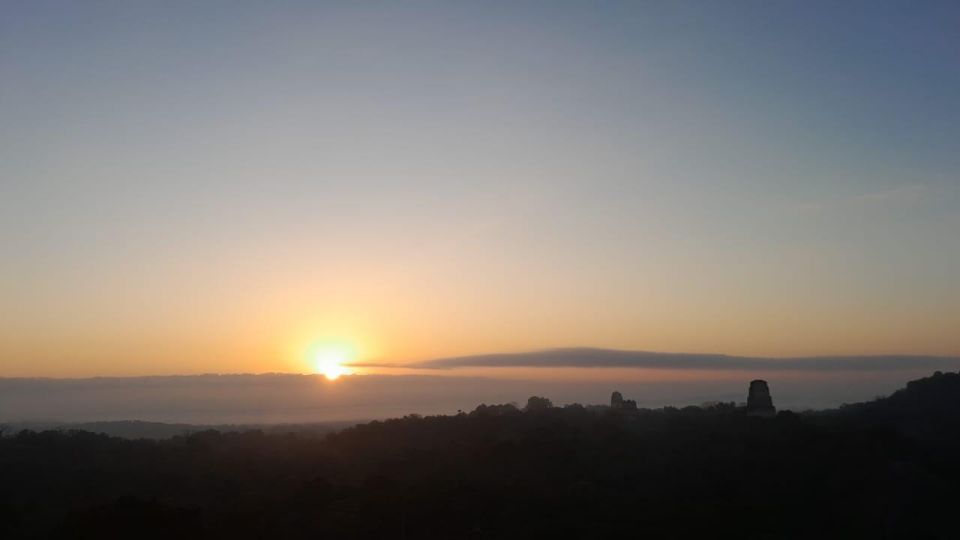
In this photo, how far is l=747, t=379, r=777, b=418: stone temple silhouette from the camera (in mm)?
65125

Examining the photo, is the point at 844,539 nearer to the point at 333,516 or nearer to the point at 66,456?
the point at 333,516

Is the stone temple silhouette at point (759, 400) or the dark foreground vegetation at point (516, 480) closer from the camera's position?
the dark foreground vegetation at point (516, 480)

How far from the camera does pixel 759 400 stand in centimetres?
6562

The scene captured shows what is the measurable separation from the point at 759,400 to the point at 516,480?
2744 centimetres

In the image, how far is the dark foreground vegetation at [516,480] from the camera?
121ft

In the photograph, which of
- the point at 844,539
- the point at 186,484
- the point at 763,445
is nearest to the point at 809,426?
the point at 763,445

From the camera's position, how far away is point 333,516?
1527 inches

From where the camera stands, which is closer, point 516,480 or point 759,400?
point 516,480

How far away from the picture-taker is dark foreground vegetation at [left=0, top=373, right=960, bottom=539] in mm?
37031

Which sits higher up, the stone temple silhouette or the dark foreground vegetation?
the stone temple silhouette

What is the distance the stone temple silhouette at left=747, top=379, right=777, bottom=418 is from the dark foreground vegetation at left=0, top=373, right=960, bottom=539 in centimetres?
126

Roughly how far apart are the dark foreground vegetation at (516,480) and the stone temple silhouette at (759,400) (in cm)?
126

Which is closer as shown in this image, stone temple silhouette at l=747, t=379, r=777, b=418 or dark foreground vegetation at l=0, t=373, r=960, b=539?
dark foreground vegetation at l=0, t=373, r=960, b=539

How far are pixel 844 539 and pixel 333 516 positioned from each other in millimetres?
22347
